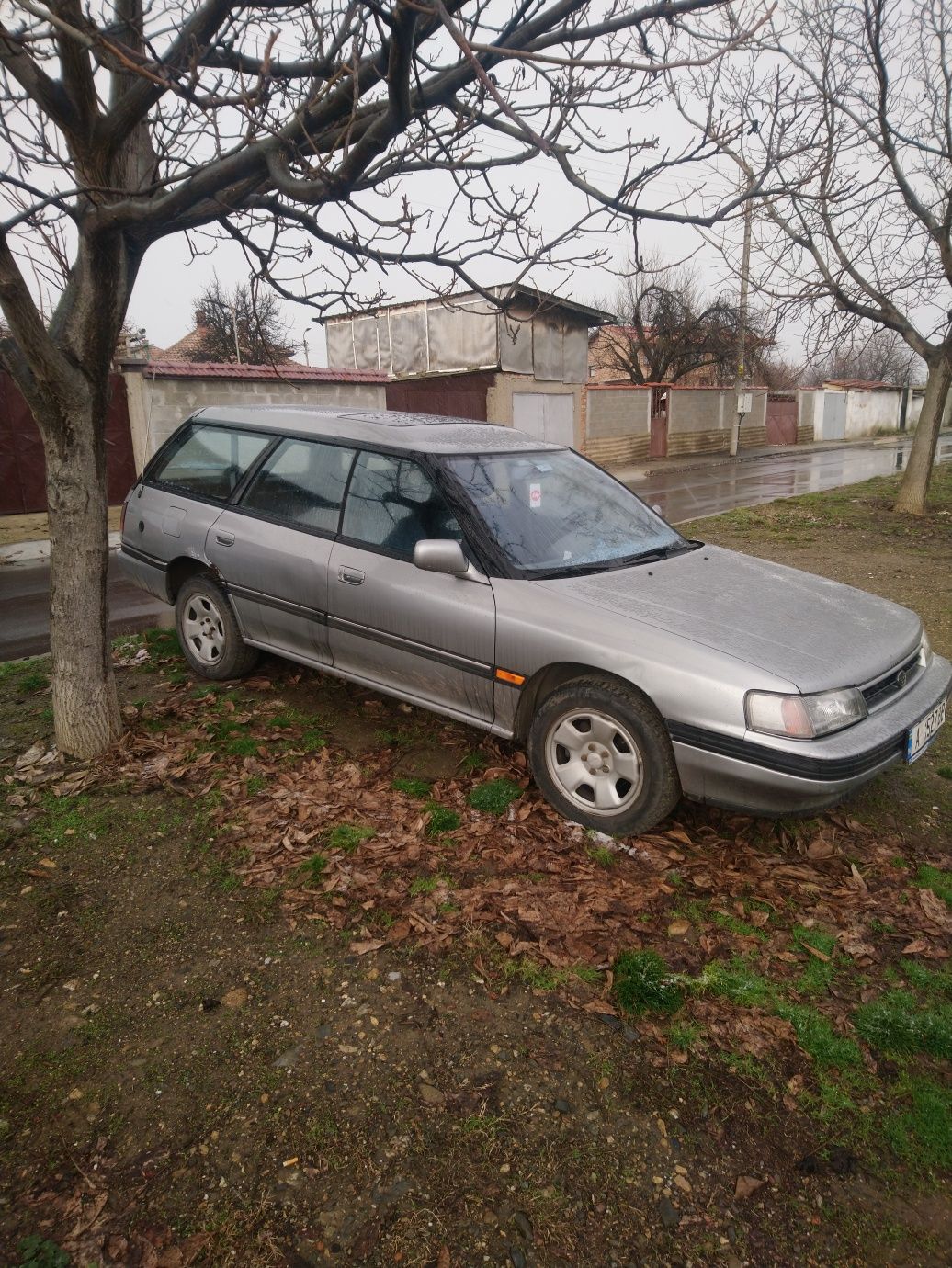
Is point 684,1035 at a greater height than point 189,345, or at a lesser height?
lesser

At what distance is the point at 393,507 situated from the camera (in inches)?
166

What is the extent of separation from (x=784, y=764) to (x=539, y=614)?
3.86 ft

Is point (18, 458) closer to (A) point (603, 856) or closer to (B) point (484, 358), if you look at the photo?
(A) point (603, 856)

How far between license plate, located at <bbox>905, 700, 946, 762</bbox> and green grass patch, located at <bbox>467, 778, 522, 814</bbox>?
168 centimetres

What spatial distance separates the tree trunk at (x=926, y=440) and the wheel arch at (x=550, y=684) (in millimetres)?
11356

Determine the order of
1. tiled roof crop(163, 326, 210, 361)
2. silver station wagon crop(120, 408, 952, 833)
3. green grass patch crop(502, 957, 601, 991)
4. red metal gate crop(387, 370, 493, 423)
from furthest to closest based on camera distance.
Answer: tiled roof crop(163, 326, 210, 361), red metal gate crop(387, 370, 493, 423), silver station wagon crop(120, 408, 952, 833), green grass patch crop(502, 957, 601, 991)

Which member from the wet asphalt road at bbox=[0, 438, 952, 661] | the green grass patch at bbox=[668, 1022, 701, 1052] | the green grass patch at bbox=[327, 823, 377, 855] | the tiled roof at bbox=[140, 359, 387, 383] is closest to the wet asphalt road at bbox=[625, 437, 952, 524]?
the wet asphalt road at bbox=[0, 438, 952, 661]

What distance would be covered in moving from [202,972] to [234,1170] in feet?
2.65

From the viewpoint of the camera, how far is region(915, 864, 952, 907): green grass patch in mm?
3242

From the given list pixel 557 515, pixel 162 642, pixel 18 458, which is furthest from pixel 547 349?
pixel 557 515

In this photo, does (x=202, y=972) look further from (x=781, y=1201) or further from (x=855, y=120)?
(x=855, y=120)

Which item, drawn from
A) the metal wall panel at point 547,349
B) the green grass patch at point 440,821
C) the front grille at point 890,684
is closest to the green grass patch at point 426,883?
the green grass patch at point 440,821

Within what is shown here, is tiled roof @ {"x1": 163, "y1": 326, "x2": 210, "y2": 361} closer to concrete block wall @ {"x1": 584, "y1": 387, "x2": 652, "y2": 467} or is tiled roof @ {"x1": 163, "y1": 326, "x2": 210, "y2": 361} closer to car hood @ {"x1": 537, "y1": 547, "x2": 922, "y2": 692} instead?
concrete block wall @ {"x1": 584, "y1": 387, "x2": 652, "y2": 467}

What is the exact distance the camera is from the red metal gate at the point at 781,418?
1532 inches
